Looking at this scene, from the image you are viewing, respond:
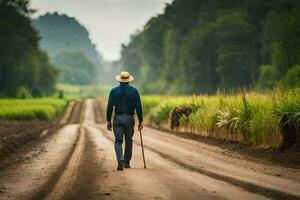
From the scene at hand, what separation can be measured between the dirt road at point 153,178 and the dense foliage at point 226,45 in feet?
99.6

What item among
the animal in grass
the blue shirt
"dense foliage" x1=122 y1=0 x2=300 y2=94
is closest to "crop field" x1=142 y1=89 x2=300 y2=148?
the animal in grass

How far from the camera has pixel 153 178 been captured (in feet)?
A: 37.0

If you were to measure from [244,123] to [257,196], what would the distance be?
10.8 metres

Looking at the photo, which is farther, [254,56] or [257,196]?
[254,56]

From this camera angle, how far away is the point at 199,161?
48.9 feet

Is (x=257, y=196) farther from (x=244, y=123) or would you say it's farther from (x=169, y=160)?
(x=244, y=123)

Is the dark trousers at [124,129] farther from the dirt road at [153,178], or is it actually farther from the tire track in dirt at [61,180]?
the tire track in dirt at [61,180]

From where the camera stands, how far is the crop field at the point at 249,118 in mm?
15805

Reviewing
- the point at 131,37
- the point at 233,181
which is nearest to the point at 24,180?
the point at 233,181

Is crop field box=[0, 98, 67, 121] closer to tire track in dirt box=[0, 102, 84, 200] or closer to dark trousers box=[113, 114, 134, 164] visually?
tire track in dirt box=[0, 102, 84, 200]

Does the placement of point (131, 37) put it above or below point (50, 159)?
above

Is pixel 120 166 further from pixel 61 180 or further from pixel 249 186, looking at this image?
pixel 249 186

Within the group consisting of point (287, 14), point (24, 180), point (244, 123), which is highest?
point (287, 14)

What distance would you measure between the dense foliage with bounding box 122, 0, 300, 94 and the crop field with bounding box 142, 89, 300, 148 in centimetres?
1829
